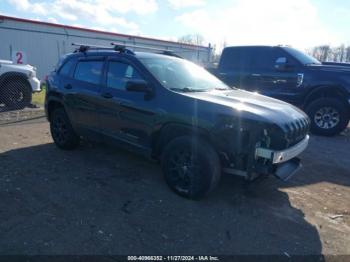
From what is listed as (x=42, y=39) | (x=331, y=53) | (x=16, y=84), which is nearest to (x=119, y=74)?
(x=16, y=84)

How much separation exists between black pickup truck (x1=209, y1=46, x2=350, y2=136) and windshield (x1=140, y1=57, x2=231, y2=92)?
13.0 feet

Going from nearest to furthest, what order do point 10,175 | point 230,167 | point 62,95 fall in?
point 230,167
point 10,175
point 62,95

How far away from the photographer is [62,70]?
20.1 ft

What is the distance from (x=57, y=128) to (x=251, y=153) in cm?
393

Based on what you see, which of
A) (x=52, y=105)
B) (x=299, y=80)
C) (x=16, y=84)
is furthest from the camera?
(x=16, y=84)

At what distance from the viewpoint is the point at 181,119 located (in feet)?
13.6

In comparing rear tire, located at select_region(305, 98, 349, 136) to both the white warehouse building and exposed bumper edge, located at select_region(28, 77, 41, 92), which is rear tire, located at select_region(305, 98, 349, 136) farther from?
the white warehouse building

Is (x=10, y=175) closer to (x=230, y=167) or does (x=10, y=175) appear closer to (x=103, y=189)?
(x=103, y=189)

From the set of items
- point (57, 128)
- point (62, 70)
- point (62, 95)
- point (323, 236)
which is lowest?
point (323, 236)

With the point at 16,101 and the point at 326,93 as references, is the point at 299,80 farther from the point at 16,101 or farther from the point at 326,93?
the point at 16,101

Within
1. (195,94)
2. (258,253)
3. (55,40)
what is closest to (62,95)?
(195,94)

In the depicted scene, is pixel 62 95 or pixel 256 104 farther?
pixel 62 95

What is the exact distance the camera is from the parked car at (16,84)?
10.1 meters

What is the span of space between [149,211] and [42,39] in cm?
1817
